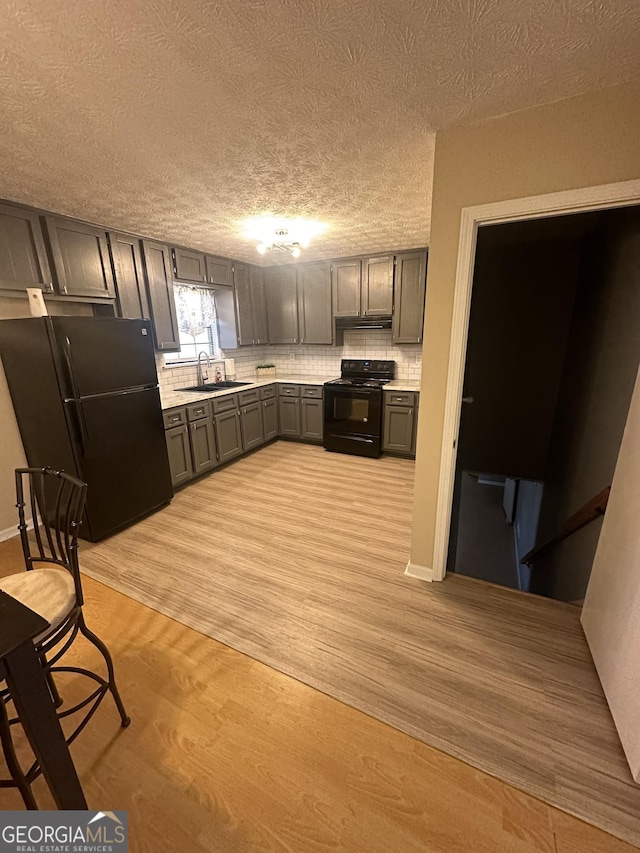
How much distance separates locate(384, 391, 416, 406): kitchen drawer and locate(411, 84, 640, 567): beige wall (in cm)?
212

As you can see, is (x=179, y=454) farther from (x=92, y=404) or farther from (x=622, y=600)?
(x=622, y=600)

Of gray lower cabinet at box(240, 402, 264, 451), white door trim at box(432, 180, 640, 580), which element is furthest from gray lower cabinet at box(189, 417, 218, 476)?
white door trim at box(432, 180, 640, 580)

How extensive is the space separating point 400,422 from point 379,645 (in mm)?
2794

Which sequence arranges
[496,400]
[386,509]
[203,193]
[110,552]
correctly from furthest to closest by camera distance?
[496,400], [386,509], [110,552], [203,193]

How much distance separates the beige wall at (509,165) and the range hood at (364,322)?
261 cm

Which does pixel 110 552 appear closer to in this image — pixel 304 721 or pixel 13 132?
pixel 304 721

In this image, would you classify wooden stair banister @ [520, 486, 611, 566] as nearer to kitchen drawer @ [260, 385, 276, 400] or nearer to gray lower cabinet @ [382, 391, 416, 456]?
gray lower cabinet @ [382, 391, 416, 456]

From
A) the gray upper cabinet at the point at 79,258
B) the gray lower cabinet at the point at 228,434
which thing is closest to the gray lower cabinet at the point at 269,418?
the gray lower cabinet at the point at 228,434

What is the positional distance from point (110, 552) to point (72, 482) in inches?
61.1

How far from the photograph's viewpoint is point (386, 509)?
10.3 feet

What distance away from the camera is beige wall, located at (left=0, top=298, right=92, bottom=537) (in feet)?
8.86

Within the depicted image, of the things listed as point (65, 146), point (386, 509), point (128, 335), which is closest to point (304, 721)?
point (386, 509)

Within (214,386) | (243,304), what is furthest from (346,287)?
(214,386)

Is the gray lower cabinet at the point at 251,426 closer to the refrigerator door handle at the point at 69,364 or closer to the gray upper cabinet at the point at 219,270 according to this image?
the gray upper cabinet at the point at 219,270
